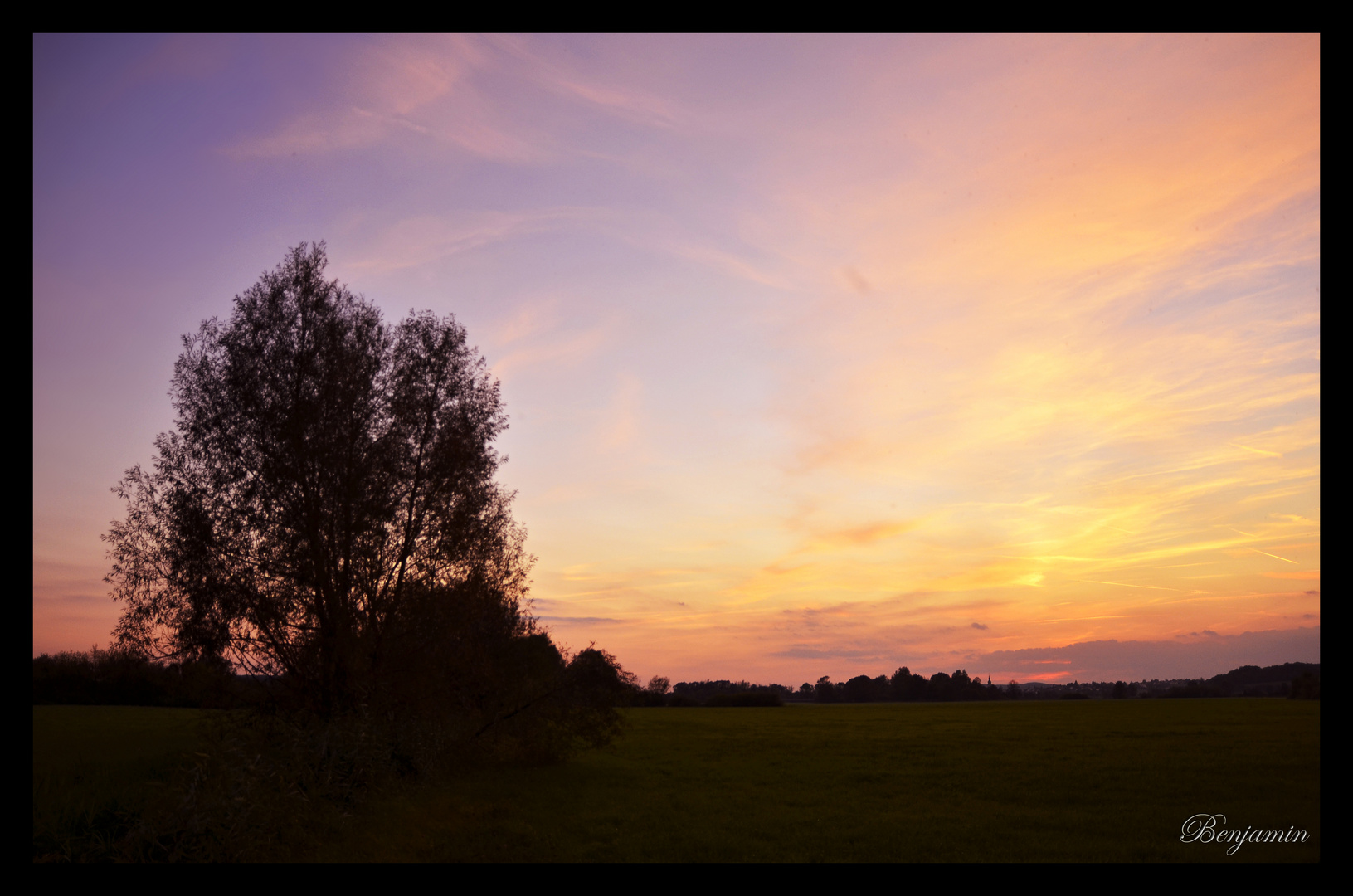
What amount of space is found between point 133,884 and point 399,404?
1820 cm

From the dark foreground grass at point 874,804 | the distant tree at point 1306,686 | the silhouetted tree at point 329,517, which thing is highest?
the silhouetted tree at point 329,517

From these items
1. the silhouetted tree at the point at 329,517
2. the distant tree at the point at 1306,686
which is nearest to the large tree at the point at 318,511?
the silhouetted tree at the point at 329,517

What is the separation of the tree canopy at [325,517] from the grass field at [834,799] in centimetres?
472

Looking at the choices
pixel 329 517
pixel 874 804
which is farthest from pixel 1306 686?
pixel 329 517

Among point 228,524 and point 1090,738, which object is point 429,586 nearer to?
point 228,524

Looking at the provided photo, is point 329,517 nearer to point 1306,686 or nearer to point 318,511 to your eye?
point 318,511

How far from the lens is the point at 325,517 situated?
2642 cm

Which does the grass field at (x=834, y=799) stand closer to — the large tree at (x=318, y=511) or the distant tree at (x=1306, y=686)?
the large tree at (x=318, y=511)

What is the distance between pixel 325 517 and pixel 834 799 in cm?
2065

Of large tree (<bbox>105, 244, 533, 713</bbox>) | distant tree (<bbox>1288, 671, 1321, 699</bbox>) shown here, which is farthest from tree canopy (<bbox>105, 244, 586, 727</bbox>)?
distant tree (<bbox>1288, 671, 1321, 699</bbox>)

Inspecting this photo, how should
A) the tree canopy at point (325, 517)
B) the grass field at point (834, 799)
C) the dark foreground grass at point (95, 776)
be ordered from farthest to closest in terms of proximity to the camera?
the tree canopy at point (325, 517)
the grass field at point (834, 799)
the dark foreground grass at point (95, 776)

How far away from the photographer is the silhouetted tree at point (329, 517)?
1002 inches

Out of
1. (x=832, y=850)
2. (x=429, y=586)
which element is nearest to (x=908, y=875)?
(x=832, y=850)
